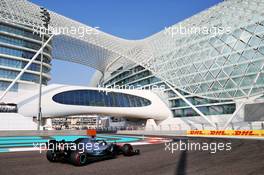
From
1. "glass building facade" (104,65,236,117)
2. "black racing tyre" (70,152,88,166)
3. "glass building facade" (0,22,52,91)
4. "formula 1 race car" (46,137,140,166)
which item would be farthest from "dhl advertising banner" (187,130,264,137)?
"glass building facade" (0,22,52,91)

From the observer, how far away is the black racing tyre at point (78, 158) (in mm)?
11500

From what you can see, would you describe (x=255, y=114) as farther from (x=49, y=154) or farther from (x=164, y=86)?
(x=49, y=154)

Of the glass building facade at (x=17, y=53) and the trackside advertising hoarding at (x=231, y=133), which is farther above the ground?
the glass building facade at (x=17, y=53)

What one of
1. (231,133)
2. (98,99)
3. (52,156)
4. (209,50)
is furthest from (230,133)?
(98,99)

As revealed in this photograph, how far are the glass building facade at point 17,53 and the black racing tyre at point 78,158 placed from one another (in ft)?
Answer: 157

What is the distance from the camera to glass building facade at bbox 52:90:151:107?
183ft

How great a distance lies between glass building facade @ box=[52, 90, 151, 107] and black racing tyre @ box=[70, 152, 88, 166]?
44190mm

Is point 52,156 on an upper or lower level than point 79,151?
lower

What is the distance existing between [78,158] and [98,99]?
48.1 m

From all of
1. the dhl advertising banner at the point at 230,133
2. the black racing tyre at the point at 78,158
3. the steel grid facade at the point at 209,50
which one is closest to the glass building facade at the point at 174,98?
the steel grid facade at the point at 209,50

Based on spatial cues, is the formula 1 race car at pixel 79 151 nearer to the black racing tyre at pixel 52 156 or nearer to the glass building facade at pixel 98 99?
the black racing tyre at pixel 52 156

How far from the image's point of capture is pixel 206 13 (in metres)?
61.5

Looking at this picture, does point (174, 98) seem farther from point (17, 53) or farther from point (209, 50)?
point (17, 53)

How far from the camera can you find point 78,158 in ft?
37.7
